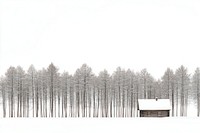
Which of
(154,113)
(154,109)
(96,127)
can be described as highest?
(96,127)

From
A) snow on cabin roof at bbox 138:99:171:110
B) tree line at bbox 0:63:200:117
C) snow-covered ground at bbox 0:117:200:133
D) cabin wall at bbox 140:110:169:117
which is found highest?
tree line at bbox 0:63:200:117

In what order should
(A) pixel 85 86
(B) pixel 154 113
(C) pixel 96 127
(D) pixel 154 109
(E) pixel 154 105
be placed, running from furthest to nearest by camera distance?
(A) pixel 85 86, (E) pixel 154 105, (B) pixel 154 113, (D) pixel 154 109, (C) pixel 96 127

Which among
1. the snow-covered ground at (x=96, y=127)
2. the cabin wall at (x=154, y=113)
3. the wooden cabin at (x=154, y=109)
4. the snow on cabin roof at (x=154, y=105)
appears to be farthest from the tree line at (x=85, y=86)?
the snow-covered ground at (x=96, y=127)

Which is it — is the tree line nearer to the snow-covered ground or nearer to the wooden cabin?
the wooden cabin

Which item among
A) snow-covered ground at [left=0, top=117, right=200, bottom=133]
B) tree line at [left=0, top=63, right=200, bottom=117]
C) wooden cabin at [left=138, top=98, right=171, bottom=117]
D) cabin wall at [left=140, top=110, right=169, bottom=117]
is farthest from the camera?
tree line at [left=0, top=63, right=200, bottom=117]

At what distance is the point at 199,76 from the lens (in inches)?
2800

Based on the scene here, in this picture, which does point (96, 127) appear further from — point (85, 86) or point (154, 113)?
point (85, 86)

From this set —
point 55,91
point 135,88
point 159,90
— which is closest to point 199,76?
point 159,90

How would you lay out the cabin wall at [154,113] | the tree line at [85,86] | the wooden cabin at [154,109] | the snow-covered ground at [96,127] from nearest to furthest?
the snow-covered ground at [96,127] → the wooden cabin at [154,109] → the cabin wall at [154,113] → the tree line at [85,86]

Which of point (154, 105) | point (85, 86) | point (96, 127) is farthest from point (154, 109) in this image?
point (96, 127)

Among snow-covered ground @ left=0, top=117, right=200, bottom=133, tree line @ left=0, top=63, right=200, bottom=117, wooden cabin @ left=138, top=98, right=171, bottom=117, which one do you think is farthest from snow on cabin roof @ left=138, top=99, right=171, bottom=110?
snow-covered ground @ left=0, top=117, right=200, bottom=133

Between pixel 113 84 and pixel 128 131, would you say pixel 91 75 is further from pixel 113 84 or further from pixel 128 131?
pixel 128 131

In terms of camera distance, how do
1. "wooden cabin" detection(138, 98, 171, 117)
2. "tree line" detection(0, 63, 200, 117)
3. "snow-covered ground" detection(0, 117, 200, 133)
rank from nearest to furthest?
1. "snow-covered ground" detection(0, 117, 200, 133)
2. "wooden cabin" detection(138, 98, 171, 117)
3. "tree line" detection(0, 63, 200, 117)

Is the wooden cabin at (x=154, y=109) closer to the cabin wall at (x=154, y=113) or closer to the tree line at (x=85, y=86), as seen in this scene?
the cabin wall at (x=154, y=113)
